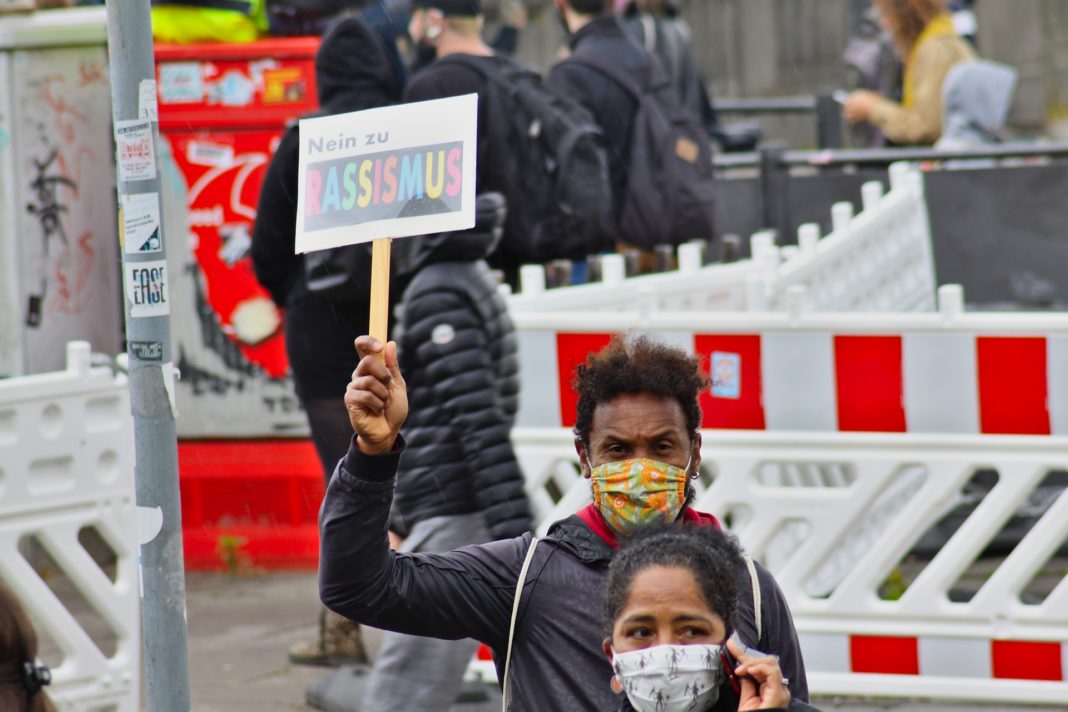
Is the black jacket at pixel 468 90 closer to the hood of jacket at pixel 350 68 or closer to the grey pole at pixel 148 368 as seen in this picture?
the hood of jacket at pixel 350 68

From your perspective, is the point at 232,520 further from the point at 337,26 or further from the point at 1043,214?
the point at 1043,214

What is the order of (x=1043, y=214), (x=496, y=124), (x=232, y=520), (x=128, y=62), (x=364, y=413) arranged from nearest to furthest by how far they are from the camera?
1. (x=364, y=413)
2. (x=128, y=62)
3. (x=496, y=124)
4. (x=232, y=520)
5. (x=1043, y=214)

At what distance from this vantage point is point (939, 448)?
223 inches

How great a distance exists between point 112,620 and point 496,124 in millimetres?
2362

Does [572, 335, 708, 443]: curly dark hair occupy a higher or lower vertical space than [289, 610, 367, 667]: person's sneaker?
higher

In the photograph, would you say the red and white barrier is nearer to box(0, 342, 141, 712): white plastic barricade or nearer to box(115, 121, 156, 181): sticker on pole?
box(0, 342, 141, 712): white plastic barricade

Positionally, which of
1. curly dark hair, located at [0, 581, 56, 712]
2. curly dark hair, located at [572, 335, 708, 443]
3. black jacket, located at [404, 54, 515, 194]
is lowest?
curly dark hair, located at [0, 581, 56, 712]

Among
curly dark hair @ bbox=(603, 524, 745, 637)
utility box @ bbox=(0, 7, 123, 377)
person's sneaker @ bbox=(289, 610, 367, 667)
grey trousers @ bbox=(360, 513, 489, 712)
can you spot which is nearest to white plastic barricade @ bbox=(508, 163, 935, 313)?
person's sneaker @ bbox=(289, 610, 367, 667)

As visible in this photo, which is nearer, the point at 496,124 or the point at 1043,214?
the point at 496,124

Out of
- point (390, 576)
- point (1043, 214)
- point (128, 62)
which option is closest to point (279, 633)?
point (128, 62)

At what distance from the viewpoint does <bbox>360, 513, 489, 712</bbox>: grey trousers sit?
182 inches

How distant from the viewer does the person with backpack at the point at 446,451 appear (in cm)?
464

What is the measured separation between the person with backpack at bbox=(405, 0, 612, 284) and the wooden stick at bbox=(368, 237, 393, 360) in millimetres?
3559

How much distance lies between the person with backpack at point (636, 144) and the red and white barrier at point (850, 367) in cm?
232
